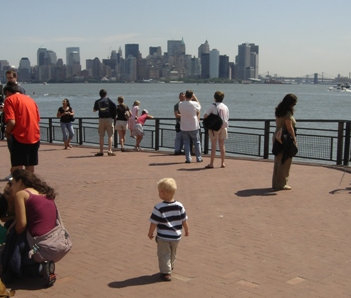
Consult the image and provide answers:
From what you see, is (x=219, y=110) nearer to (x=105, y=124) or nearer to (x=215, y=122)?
(x=215, y=122)

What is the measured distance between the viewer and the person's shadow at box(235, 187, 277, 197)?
30.6ft

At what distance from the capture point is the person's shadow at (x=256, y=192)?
9.32 meters

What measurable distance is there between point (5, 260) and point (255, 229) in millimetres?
3171

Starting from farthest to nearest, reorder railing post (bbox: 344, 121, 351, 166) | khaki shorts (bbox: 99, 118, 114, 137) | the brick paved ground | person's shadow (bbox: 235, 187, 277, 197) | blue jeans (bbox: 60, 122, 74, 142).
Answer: blue jeans (bbox: 60, 122, 74, 142) < khaki shorts (bbox: 99, 118, 114, 137) < railing post (bbox: 344, 121, 351, 166) < person's shadow (bbox: 235, 187, 277, 197) < the brick paved ground

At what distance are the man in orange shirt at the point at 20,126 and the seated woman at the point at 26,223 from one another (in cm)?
296

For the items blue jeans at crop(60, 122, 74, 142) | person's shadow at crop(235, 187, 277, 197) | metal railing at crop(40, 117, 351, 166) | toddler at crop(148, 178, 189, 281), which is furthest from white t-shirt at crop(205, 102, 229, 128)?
toddler at crop(148, 178, 189, 281)

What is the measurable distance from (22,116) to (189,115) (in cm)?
477

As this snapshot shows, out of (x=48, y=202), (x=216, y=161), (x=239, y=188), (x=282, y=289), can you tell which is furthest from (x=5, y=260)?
(x=216, y=161)

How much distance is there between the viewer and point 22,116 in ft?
27.7

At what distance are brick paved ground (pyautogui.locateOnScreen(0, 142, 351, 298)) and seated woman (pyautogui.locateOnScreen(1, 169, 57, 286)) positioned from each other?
140 mm

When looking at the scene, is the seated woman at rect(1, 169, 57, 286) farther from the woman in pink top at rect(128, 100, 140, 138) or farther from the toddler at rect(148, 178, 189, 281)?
the woman in pink top at rect(128, 100, 140, 138)

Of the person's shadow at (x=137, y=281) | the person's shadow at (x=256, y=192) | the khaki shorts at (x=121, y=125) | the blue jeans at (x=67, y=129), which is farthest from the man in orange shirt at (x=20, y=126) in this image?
the blue jeans at (x=67, y=129)

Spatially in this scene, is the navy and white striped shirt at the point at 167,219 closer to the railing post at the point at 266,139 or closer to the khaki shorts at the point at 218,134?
the khaki shorts at the point at 218,134

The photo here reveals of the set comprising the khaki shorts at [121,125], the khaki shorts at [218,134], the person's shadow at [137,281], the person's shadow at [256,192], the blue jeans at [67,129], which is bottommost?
the person's shadow at [256,192]
